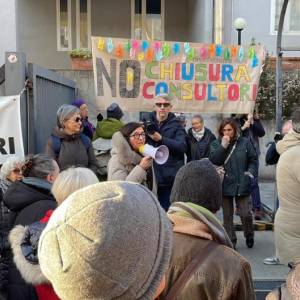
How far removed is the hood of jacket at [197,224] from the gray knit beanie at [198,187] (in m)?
0.28

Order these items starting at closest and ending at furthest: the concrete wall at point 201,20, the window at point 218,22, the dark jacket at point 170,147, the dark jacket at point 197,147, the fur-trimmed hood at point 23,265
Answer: the fur-trimmed hood at point 23,265
the dark jacket at point 170,147
the dark jacket at point 197,147
the window at point 218,22
the concrete wall at point 201,20

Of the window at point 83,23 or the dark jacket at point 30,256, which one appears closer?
the dark jacket at point 30,256

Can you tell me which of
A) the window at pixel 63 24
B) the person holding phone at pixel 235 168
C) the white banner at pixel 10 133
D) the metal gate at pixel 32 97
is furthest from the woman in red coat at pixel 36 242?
the window at pixel 63 24

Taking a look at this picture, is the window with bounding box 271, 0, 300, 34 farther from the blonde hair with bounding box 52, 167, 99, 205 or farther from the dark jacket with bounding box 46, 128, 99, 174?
the blonde hair with bounding box 52, 167, 99, 205

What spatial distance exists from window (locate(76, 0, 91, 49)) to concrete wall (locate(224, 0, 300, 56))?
4883 mm

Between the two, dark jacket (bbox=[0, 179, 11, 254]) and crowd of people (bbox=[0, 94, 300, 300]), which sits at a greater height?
crowd of people (bbox=[0, 94, 300, 300])

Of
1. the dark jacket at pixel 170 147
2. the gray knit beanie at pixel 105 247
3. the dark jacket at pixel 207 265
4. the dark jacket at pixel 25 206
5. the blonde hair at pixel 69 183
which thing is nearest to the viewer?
the gray knit beanie at pixel 105 247

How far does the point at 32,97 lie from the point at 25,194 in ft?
9.17

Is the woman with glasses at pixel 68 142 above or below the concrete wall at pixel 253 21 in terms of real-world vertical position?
below

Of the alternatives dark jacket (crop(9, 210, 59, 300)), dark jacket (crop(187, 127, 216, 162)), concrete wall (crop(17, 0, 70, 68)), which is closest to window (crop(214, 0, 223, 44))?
concrete wall (crop(17, 0, 70, 68))

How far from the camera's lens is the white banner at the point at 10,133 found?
538cm

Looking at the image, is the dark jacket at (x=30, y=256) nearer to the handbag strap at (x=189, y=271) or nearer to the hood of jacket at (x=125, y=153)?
the handbag strap at (x=189, y=271)

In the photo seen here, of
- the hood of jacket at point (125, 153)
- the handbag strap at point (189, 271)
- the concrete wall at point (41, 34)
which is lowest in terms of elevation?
the handbag strap at point (189, 271)

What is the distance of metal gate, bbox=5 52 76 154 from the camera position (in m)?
5.45
